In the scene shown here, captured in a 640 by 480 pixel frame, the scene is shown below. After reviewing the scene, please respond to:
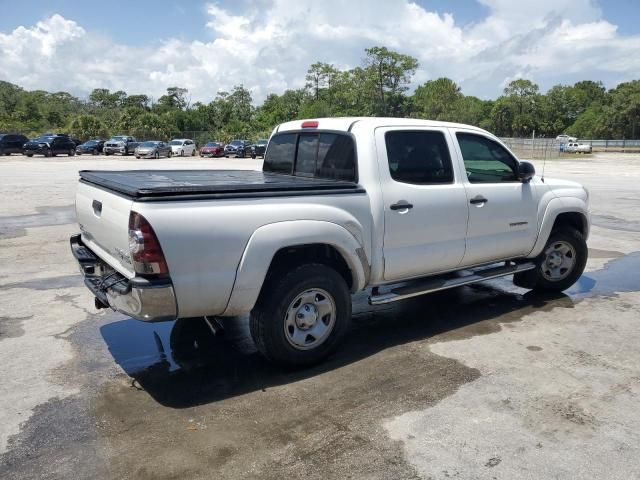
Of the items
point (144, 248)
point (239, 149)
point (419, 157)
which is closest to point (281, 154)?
point (419, 157)

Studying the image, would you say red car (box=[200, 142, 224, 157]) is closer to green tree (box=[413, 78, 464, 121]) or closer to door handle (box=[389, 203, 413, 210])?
green tree (box=[413, 78, 464, 121])

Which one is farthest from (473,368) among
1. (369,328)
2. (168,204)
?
(168,204)

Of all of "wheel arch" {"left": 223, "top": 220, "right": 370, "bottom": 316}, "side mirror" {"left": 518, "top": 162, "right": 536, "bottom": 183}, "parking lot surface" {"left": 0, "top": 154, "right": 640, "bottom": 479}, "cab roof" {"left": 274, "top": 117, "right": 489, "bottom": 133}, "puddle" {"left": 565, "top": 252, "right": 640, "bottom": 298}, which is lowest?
"parking lot surface" {"left": 0, "top": 154, "right": 640, "bottom": 479}

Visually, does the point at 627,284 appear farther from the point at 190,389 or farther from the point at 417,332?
the point at 190,389

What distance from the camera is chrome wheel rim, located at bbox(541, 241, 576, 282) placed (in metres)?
6.42

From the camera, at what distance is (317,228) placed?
166 inches

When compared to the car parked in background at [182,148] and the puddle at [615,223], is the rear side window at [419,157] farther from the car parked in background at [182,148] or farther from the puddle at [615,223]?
the car parked in background at [182,148]

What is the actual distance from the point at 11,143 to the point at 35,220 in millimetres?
39942

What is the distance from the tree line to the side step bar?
64.0m

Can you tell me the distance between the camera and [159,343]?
504 centimetres

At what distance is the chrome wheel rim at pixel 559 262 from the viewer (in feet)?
21.1

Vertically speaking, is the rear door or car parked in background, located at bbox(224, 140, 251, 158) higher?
car parked in background, located at bbox(224, 140, 251, 158)

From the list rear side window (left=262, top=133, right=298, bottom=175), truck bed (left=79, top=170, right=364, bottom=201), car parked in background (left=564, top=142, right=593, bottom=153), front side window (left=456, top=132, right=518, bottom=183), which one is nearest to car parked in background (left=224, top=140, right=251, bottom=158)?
car parked in background (left=564, top=142, right=593, bottom=153)

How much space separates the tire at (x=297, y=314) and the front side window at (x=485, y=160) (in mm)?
1950
